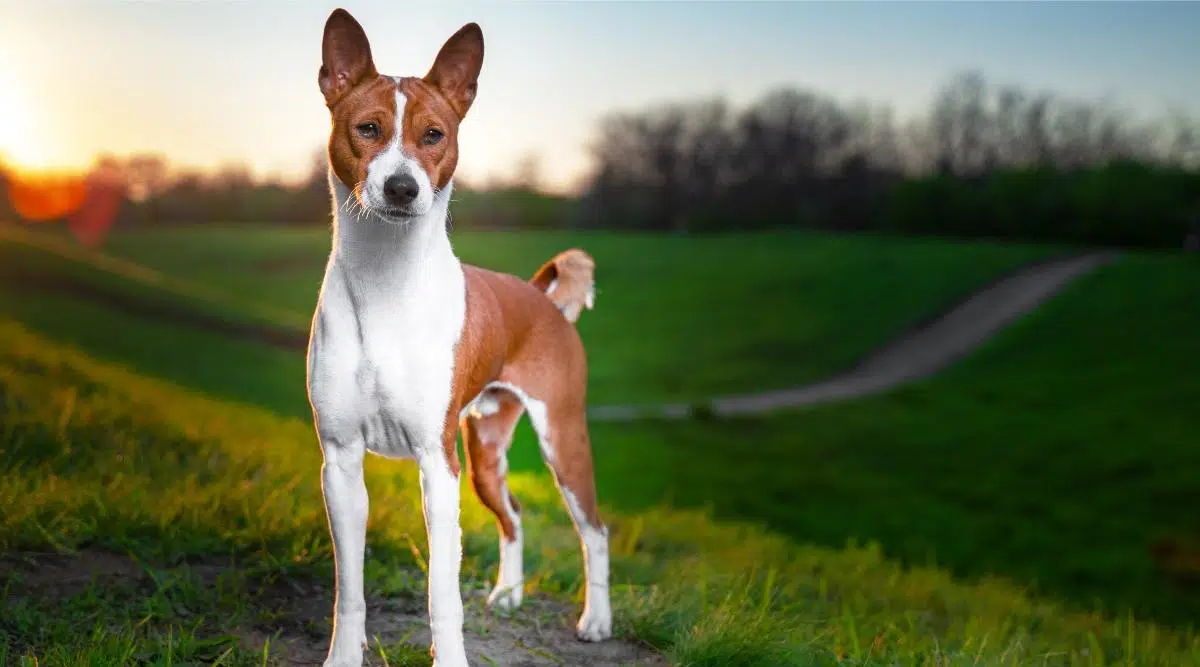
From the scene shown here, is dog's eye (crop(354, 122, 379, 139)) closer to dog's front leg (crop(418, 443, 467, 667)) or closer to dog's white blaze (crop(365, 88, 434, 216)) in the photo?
dog's white blaze (crop(365, 88, 434, 216))

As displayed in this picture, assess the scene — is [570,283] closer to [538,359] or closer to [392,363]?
[538,359]

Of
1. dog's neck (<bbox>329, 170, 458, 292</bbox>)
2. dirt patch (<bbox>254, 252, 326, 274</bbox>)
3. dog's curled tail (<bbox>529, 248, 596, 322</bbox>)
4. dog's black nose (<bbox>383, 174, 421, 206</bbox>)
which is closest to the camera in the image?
dog's black nose (<bbox>383, 174, 421, 206</bbox>)

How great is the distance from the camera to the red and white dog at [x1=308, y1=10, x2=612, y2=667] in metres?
3.75

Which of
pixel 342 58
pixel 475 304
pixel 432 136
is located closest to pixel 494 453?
pixel 475 304

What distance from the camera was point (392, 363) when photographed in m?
4.05

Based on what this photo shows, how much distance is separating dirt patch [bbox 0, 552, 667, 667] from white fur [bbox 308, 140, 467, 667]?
818mm

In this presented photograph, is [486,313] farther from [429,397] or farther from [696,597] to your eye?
[696,597]

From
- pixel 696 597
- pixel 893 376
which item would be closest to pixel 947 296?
pixel 893 376

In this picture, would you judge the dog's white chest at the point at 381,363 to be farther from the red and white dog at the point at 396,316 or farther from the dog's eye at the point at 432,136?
the dog's eye at the point at 432,136

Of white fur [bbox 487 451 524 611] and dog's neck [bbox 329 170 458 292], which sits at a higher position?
dog's neck [bbox 329 170 458 292]

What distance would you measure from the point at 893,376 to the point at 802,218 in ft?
45.4

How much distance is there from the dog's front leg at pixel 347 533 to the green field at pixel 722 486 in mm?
284

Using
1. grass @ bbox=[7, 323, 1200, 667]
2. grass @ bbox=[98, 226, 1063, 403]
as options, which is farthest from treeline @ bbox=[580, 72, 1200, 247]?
grass @ bbox=[7, 323, 1200, 667]

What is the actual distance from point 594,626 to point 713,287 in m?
29.8
